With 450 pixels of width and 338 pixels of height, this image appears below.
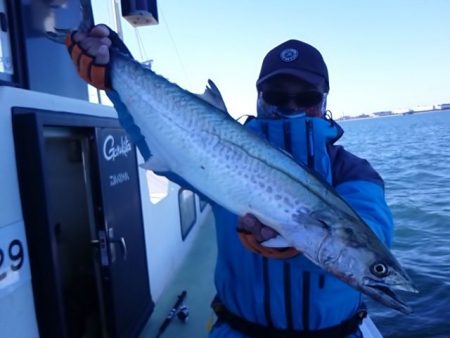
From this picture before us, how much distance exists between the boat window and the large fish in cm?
404

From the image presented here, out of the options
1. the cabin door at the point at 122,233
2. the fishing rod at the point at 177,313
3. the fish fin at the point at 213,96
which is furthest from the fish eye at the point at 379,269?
the fishing rod at the point at 177,313

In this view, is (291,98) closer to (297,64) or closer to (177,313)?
(297,64)

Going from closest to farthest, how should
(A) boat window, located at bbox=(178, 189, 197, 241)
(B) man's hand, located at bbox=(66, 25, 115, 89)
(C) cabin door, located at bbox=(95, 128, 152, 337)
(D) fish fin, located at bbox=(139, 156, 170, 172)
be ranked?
(D) fish fin, located at bbox=(139, 156, 170, 172)
(B) man's hand, located at bbox=(66, 25, 115, 89)
(C) cabin door, located at bbox=(95, 128, 152, 337)
(A) boat window, located at bbox=(178, 189, 197, 241)

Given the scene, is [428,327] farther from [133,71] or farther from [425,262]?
[133,71]

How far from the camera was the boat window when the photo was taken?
6.46 metres

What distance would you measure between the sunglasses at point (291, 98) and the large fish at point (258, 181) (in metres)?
0.50

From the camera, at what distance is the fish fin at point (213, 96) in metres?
2.21

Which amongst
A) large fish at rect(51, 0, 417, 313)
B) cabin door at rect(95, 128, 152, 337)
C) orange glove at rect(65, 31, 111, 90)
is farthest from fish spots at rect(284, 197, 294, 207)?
cabin door at rect(95, 128, 152, 337)

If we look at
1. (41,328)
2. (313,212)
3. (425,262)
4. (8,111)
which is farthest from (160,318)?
(425,262)

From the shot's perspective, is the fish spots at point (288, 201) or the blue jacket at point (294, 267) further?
the blue jacket at point (294, 267)

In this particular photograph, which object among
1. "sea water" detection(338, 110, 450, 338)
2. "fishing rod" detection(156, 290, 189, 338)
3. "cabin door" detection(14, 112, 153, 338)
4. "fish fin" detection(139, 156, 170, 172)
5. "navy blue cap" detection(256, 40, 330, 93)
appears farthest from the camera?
"sea water" detection(338, 110, 450, 338)

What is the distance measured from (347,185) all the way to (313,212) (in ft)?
1.81

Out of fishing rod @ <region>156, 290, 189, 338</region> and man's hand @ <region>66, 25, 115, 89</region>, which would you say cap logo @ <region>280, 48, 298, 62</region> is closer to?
man's hand @ <region>66, 25, 115, 89</region>

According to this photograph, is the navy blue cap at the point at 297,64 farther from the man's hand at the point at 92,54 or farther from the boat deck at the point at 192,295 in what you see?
the boat deck at the point at 192,295
